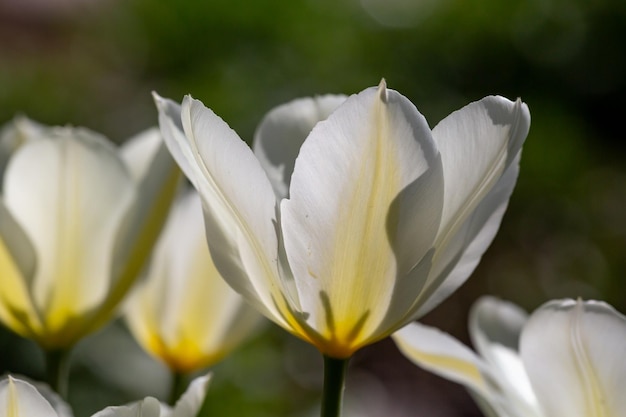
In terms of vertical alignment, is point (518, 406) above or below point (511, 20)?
above

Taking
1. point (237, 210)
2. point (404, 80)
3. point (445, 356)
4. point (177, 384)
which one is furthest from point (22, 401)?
point (404, 80)

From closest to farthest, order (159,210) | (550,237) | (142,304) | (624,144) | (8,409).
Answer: (8,409), (159,210), (142,304), (550,237), (624,144)

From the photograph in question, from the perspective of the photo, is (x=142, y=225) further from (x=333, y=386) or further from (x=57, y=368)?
(x=333, y=386)

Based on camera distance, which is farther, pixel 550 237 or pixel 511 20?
pixel 511 20

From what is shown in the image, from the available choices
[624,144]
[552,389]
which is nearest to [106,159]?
[552,389]

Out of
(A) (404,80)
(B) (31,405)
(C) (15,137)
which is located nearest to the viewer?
(B) (31,405)

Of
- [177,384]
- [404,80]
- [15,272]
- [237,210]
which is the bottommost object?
[404,80]

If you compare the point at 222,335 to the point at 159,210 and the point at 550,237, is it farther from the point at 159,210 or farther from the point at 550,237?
the point at 550,237

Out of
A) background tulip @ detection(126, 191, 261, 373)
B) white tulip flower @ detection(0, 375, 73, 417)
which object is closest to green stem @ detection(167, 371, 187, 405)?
background tulip @ detection(126, 191, 261, 373)
